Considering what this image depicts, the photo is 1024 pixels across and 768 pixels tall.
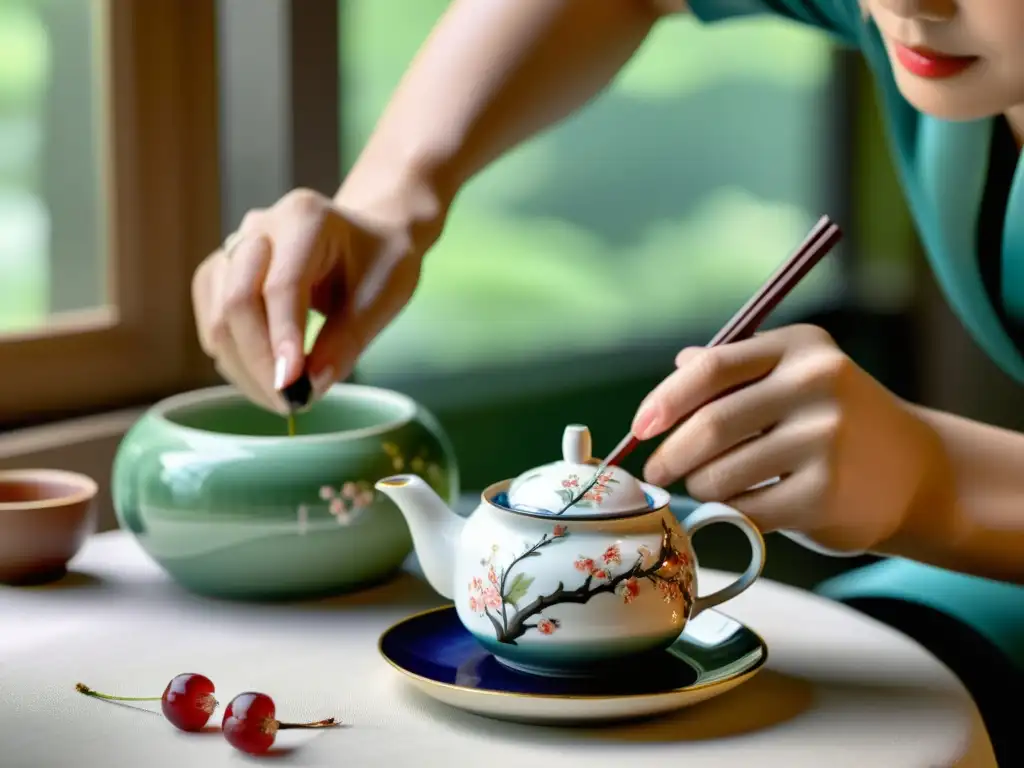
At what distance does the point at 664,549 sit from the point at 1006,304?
54 centimetres

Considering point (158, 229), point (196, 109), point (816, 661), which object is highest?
point (196, 109)

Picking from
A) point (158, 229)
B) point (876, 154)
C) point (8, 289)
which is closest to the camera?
point (8, 289)

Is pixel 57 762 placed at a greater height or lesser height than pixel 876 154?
lesser

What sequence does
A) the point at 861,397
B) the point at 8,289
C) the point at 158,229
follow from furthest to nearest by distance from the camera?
the point at 158,229, the point at 8,289, the point at 861,397

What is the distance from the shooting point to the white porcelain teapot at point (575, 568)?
694mm

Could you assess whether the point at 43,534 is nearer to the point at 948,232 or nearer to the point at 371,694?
the point at 371,694

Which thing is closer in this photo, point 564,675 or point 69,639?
point 564,675

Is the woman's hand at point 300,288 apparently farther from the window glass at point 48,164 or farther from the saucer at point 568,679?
the window glass at point 48,164

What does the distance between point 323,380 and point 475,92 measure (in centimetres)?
31

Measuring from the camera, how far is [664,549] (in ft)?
2.35

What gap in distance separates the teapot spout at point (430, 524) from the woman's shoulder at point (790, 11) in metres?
0.63

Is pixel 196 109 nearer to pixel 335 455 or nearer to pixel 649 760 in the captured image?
pixel 335 455

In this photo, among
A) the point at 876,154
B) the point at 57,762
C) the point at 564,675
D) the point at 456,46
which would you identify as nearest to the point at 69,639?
the point at 57,762

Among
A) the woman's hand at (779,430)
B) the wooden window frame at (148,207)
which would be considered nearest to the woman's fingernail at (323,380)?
the woman's hand at (779,430)
